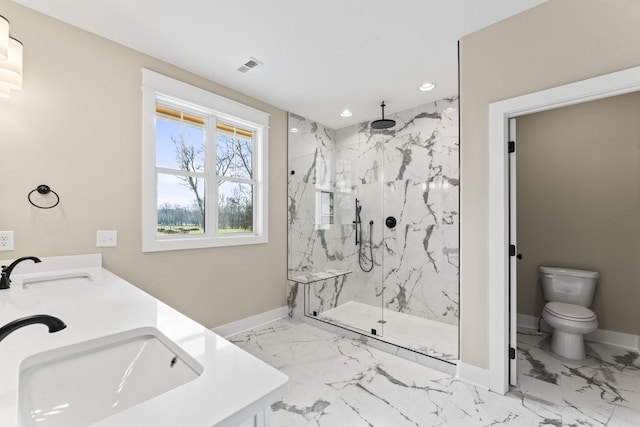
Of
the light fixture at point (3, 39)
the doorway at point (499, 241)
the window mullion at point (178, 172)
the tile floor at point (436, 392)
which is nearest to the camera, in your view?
the light fixture at point (3, 39)

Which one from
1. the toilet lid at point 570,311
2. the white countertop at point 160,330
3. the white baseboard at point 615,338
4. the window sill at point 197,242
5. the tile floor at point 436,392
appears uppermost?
the window sill at point 197,242

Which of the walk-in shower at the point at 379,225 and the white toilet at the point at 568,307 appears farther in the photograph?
the walk-in shower at the point at 379,225

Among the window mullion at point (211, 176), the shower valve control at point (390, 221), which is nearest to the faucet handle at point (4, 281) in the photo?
the window mullion at point (211, 176)

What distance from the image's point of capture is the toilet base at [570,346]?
2480mm

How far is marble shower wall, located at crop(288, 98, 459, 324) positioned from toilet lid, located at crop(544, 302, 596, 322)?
2.77 ft

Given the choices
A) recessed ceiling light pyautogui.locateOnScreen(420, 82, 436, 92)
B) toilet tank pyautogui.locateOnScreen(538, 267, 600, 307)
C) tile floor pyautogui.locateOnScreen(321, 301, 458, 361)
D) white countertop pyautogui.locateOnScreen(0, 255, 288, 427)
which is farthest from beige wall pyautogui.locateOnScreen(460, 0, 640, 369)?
white countertop pyautogui.locateOnScreen(0, 255, 288, 427)

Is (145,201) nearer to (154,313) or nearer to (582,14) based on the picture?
(154,313)

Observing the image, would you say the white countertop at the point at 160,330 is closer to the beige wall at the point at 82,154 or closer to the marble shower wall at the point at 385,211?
the beige wall at the point at 82,154

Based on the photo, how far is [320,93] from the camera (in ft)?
10.2

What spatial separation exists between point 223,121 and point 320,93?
1.08m

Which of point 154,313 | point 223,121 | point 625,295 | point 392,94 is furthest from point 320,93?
point 625,295

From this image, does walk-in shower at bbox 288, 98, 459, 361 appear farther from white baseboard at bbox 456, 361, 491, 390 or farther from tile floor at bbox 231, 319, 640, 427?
white baseboard at bbox 456, 361, 491, 390

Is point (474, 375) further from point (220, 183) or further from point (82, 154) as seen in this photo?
point (82, 154)

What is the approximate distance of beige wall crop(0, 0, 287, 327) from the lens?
1.83 metres
